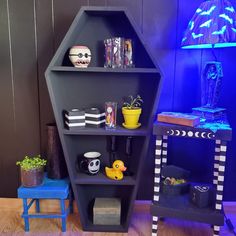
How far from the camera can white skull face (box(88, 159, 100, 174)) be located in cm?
171

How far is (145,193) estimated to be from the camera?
198 centimetres

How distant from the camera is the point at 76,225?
181cm

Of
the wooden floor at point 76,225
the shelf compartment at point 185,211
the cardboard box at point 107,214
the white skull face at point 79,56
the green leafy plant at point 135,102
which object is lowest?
the wooden floor at point 76,225

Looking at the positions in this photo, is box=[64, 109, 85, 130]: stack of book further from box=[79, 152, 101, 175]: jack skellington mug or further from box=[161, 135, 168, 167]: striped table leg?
box=[161, 135, 168, 167]: striped table leg

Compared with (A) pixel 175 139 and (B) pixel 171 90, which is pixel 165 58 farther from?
(A) pixel 175 139

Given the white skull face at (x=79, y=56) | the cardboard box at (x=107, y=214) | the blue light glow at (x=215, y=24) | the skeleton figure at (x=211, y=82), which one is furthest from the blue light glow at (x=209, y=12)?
the cardboard box at (x=107, y=214)

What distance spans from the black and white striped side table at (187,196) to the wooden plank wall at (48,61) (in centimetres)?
34

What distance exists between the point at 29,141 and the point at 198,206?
126 centimetres

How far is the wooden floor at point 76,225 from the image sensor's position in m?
1.73

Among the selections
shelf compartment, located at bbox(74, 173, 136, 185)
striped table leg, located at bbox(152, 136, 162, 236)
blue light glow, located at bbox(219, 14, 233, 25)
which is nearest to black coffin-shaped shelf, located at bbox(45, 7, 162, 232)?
shelf compartment, located at bbox(74, 173, 136, 185)

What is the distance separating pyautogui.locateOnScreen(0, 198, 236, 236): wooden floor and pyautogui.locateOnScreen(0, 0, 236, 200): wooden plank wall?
0.74 feet

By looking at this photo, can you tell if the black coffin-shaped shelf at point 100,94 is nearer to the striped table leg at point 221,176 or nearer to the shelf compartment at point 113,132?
the shelf compartment at point 113,132

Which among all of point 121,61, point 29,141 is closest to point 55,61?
point 121,61

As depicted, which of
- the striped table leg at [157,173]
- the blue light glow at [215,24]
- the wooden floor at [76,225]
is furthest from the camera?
the wooden floor at [76,225]
